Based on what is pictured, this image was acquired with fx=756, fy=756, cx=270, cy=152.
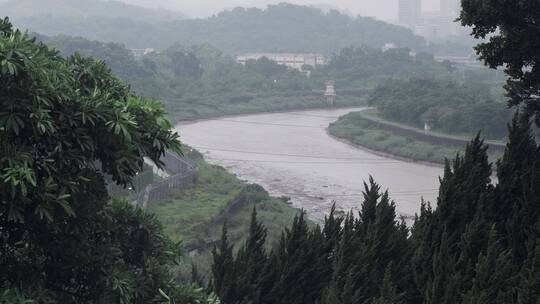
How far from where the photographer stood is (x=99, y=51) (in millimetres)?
77125

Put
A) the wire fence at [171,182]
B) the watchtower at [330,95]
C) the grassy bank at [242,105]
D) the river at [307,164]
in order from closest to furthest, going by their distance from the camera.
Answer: the wire fence at [171,182]
the river at [307,164]
the grassy bank at [242,105]
the watchtower at [330,95]

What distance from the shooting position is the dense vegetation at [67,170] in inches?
282

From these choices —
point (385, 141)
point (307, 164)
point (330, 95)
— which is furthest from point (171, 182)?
point (330, 95)

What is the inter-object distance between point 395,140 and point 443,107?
204 inches

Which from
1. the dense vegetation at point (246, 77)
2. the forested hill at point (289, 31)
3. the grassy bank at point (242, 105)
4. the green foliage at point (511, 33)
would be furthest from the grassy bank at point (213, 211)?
the forested hill at point (289, 31)

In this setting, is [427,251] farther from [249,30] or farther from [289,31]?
[249,30]

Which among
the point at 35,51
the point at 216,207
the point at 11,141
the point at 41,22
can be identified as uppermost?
the point at 41,22

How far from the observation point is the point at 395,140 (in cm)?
5741

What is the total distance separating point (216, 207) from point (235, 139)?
29201 mm

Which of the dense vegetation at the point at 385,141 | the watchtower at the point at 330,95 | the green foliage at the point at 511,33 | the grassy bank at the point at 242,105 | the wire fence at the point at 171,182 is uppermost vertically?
the green foliage at the point at 511,33

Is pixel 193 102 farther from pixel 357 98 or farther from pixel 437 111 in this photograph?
pixel 437 111

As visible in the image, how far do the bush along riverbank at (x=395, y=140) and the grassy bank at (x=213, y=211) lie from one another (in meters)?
15.8

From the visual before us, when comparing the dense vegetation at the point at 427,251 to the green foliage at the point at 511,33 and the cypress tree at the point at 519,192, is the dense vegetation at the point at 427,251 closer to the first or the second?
the cypress tree at the point at 519,192

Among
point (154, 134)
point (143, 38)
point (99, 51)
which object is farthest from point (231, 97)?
Result: point (154, 134)
